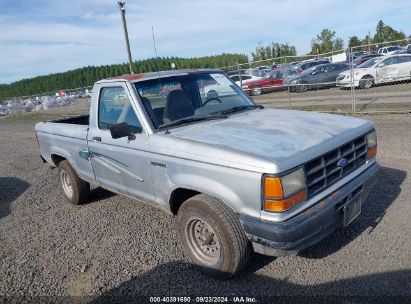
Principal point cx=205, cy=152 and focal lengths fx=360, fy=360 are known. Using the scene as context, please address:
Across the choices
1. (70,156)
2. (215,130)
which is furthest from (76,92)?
(215,130)

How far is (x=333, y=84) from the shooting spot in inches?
717

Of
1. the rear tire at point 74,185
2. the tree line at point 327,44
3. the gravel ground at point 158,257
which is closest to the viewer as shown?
the gravel ground at point 158,257

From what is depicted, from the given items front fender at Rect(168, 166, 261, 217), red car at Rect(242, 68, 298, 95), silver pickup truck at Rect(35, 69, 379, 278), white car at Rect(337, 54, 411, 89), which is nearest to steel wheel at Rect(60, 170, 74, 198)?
silver pickup truck at Rect(35, 69, 379, 278)

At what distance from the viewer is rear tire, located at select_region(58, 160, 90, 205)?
5477 mm

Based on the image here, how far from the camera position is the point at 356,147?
3490mm

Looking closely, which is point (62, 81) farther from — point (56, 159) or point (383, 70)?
point (56, 159)

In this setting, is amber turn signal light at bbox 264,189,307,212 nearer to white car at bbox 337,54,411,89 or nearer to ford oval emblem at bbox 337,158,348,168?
ford oval emblem at bbox 337,158,348,168

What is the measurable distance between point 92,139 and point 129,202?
1390mm

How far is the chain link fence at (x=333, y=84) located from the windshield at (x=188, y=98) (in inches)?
297

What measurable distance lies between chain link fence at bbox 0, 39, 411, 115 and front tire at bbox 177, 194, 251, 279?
348 inches

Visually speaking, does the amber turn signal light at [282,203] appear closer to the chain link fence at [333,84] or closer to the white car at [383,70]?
the chain link fence at [333,84]

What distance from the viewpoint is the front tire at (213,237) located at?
119 inches

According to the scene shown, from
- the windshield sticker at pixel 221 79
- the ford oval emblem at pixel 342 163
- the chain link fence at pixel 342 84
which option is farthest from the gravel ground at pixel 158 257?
the chain link fence at pixel 342 84

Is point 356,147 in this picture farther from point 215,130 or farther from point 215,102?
point 215,102
